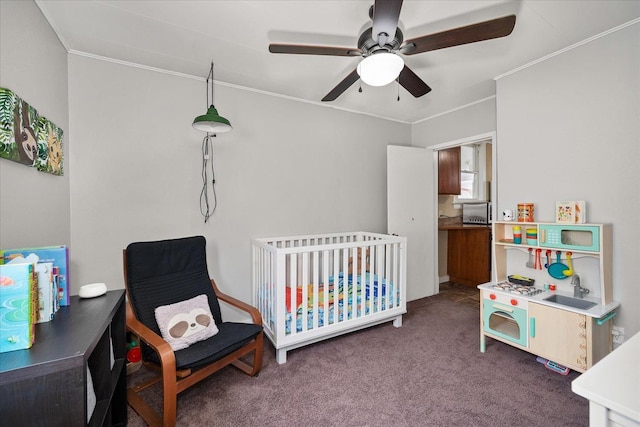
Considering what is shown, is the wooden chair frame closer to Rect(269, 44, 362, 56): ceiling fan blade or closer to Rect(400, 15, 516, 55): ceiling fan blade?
Rect(269, 44, 362, 56): ceiling fan blade

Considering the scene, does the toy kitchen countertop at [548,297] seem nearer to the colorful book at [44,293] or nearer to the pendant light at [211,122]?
the pendant light at [211,122]

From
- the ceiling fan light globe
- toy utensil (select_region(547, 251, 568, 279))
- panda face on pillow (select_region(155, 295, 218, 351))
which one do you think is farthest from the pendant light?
toy utensil (select_region(547, 251, 568, 279))

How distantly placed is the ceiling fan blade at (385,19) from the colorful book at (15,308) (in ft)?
5.76

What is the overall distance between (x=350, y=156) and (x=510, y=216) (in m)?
1.86

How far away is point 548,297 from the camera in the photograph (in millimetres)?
2133

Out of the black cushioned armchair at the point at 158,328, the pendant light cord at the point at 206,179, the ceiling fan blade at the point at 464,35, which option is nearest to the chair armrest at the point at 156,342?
the black cushioned armchair at the point at 158,328

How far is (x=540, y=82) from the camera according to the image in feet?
7.76

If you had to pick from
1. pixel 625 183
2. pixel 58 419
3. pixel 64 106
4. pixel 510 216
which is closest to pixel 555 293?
pixel 510 216

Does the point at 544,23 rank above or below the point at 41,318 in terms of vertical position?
above

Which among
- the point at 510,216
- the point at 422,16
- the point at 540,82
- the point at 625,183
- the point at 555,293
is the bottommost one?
the point at 555,293

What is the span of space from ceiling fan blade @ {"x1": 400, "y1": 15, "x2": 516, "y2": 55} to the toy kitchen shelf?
1512mm

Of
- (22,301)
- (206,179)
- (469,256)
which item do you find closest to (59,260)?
(22,301)

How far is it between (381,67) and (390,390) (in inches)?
81.4

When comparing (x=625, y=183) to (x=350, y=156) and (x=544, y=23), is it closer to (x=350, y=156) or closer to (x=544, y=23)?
(x=544, y=23)
